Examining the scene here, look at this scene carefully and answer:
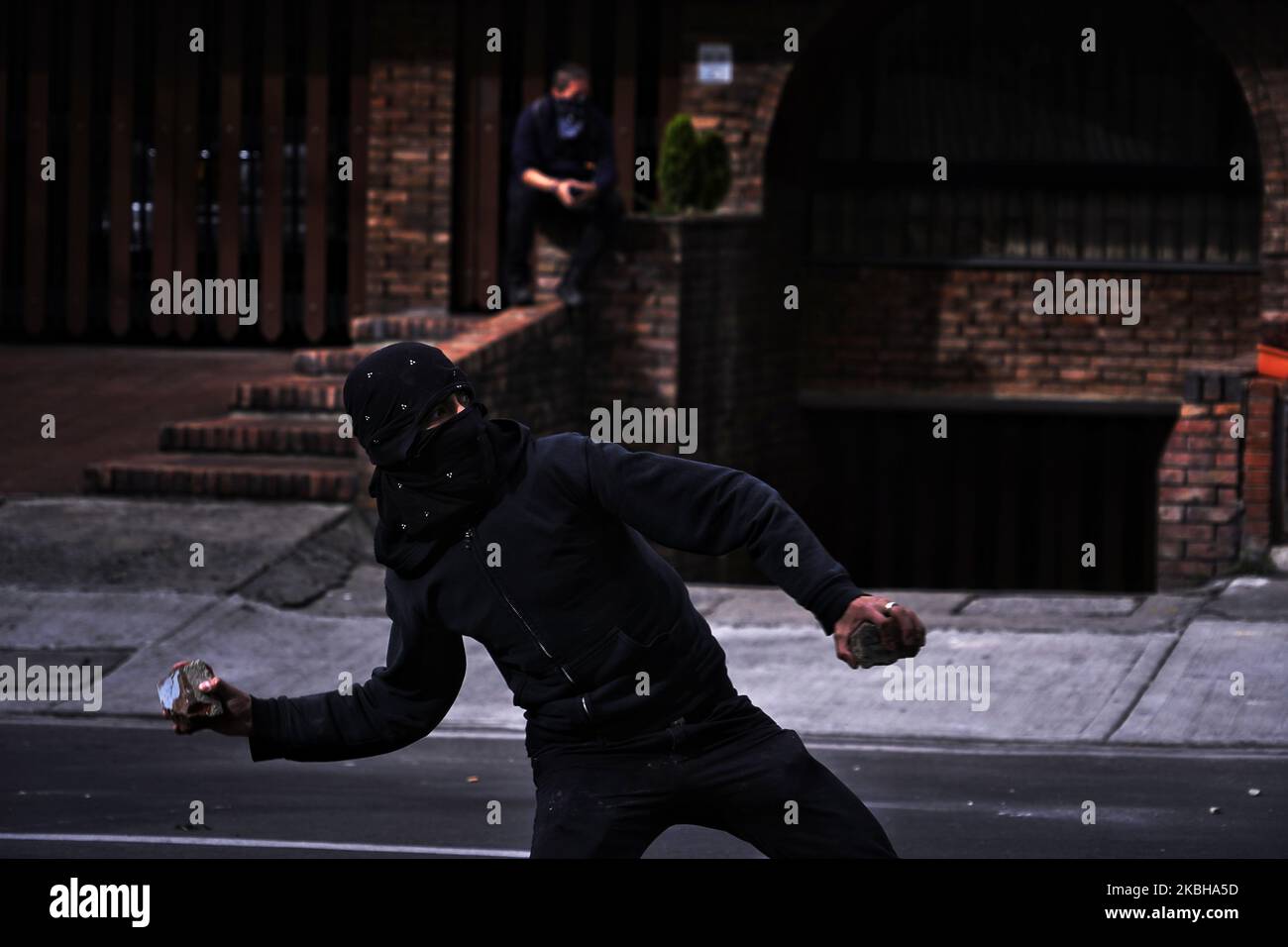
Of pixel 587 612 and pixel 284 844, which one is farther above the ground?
pixel 587 612

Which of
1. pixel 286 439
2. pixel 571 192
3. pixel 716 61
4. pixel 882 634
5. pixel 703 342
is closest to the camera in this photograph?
pixel 882 634

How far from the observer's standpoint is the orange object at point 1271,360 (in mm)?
13344

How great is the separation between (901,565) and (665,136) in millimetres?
4405

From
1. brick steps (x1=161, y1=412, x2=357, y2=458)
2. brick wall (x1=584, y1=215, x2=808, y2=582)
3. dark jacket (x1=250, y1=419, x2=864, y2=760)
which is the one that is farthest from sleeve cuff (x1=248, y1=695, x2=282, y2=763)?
brick wall (x1=584, y1=215, x2=808, y2=582)

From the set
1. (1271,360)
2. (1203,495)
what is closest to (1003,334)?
(1271,360)

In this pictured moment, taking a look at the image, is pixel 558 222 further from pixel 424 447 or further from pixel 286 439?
pixel 424 447

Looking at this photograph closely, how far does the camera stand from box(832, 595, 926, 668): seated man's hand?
4426 mm

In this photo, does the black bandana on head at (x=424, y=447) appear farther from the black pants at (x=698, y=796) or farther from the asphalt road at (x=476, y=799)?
the asphalt road at (x=476, y=799)

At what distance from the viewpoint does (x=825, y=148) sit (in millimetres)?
17766

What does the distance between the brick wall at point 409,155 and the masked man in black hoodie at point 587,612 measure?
12.6 meters

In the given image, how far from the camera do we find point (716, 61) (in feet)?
55.8

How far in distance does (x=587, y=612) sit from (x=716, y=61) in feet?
41.1

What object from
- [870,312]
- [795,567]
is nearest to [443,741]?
[795,567]

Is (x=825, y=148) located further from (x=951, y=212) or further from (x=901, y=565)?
(x=901, y=565)
